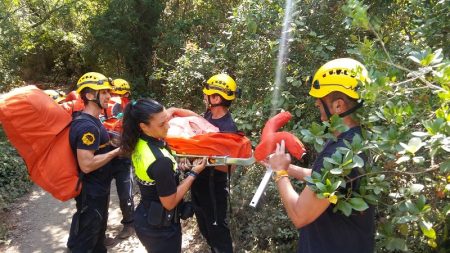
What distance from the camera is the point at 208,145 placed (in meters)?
3.20

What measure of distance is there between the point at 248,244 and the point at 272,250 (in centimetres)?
39

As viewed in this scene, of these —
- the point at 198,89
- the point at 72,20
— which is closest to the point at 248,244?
the point at 198,89

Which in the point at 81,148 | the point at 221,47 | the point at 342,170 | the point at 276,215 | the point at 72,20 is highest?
the point at 72,20

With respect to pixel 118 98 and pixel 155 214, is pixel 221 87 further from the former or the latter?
pixel 118 98

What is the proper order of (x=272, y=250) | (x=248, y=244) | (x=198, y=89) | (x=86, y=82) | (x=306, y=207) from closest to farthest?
1. (x=306, y=207)
2. (x=86, y=82)
3. (x=272, y=250)
4. (x=248, y=244)
5. (x=198, y=89)

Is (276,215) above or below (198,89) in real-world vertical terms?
below

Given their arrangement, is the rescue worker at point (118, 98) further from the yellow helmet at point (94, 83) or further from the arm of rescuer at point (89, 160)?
the arm of rescuer at point (89, 160)

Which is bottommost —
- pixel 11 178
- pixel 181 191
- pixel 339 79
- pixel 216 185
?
pixel 11 178

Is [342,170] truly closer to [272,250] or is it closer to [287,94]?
[287,94]

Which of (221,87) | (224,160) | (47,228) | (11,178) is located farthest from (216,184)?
(11,178)

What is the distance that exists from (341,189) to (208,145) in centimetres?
149

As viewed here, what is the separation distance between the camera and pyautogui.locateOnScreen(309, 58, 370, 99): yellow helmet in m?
2.04

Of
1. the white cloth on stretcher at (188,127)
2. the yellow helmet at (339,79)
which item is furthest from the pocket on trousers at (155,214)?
the yellow helmet at (339,79)

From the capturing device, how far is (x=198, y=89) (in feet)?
28.8
